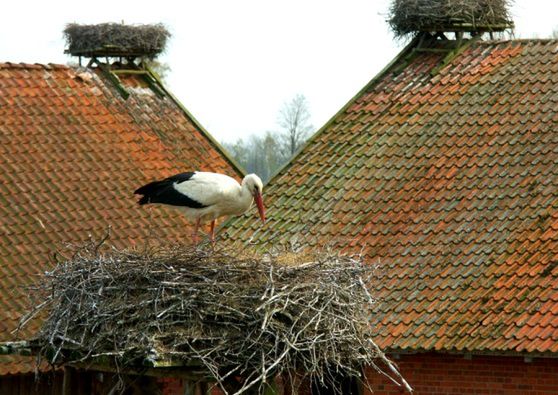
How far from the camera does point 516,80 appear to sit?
19.8 metres

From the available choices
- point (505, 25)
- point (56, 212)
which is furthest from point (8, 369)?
point (505, 25)

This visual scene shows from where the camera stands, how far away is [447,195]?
61.0ft

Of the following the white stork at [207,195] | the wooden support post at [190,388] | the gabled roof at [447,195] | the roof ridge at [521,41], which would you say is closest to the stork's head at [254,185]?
the white stork at [207,195]

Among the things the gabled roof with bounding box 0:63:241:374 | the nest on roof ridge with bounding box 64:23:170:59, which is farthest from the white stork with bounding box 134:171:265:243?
the nest on roof ridge with bounding box 64:23:170:59

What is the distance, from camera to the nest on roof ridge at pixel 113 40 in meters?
25.9

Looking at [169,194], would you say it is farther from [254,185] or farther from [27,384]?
[27,384]

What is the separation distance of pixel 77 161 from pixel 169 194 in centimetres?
781

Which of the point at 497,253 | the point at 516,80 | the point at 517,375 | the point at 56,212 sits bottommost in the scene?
the point at 517,375

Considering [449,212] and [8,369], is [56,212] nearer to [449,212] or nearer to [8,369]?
[8,369]

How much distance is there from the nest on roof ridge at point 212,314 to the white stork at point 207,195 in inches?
64.2

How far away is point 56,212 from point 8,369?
12.1 feet

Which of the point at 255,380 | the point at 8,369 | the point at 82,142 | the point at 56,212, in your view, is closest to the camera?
the point at 255,380

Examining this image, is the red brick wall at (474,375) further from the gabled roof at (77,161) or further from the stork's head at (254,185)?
the gabled roof at (77,161)

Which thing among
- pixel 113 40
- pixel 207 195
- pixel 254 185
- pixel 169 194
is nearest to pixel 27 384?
pixel 169 194
